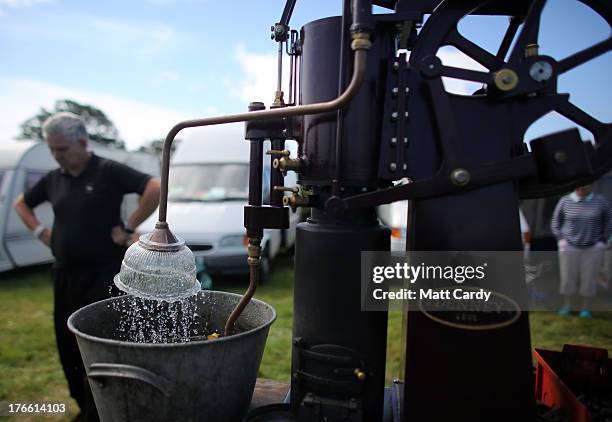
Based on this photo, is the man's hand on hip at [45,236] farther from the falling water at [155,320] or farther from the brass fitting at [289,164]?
the brass fitting at [289,164]

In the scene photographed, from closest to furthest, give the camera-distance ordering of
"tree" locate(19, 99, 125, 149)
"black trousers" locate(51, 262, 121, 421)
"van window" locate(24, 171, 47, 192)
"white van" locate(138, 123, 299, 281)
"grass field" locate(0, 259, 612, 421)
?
1. "black trousers" locate(51, 262, 121, 421)
2. "grass field" locate(0, 259, 612, 421)
3. "white van" locate(138, 123, 299, 281)
4. "van window" locate(24, 171, 47, 192)
5. "tree" locate(19, 99, 125, 149)

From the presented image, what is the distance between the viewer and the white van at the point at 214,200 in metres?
6.09

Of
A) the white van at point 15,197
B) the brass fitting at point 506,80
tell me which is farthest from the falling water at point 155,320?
the white van at point 15,197

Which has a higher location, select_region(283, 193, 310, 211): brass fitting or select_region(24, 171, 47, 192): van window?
select_region(24, 171, 47, 192): van window

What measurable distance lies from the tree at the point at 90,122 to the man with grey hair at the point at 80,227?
42607 millimetres

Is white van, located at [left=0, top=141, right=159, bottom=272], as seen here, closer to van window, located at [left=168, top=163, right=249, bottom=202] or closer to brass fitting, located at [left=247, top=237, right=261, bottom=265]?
van window, located at [left=168, top=163, right=249, bottom=202]

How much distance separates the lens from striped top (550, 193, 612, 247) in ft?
16.9

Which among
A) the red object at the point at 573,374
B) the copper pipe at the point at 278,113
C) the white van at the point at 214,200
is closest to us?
the copper pipe at the point at 278,113

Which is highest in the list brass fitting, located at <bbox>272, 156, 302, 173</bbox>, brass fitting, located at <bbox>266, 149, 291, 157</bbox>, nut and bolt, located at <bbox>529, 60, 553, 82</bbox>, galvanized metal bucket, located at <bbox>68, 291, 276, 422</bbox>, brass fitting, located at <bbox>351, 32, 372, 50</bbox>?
brass fitting, located at <bbox>351, 32, 372, 50</bbox>

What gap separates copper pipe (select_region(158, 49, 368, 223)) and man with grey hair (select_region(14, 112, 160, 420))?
A: 1.76 metres

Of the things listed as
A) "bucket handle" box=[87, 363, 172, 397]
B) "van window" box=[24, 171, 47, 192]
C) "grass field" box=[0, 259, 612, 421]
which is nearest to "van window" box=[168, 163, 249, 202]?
"grass field" box=[0, 259, 612, 421]

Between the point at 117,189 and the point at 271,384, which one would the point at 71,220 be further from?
the point at 271,384

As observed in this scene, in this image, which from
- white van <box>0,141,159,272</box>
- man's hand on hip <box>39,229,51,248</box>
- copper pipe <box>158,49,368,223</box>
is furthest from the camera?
white van <box>0,141,159,272</box>

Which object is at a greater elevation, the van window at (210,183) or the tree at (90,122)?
the tree at (90,122)
